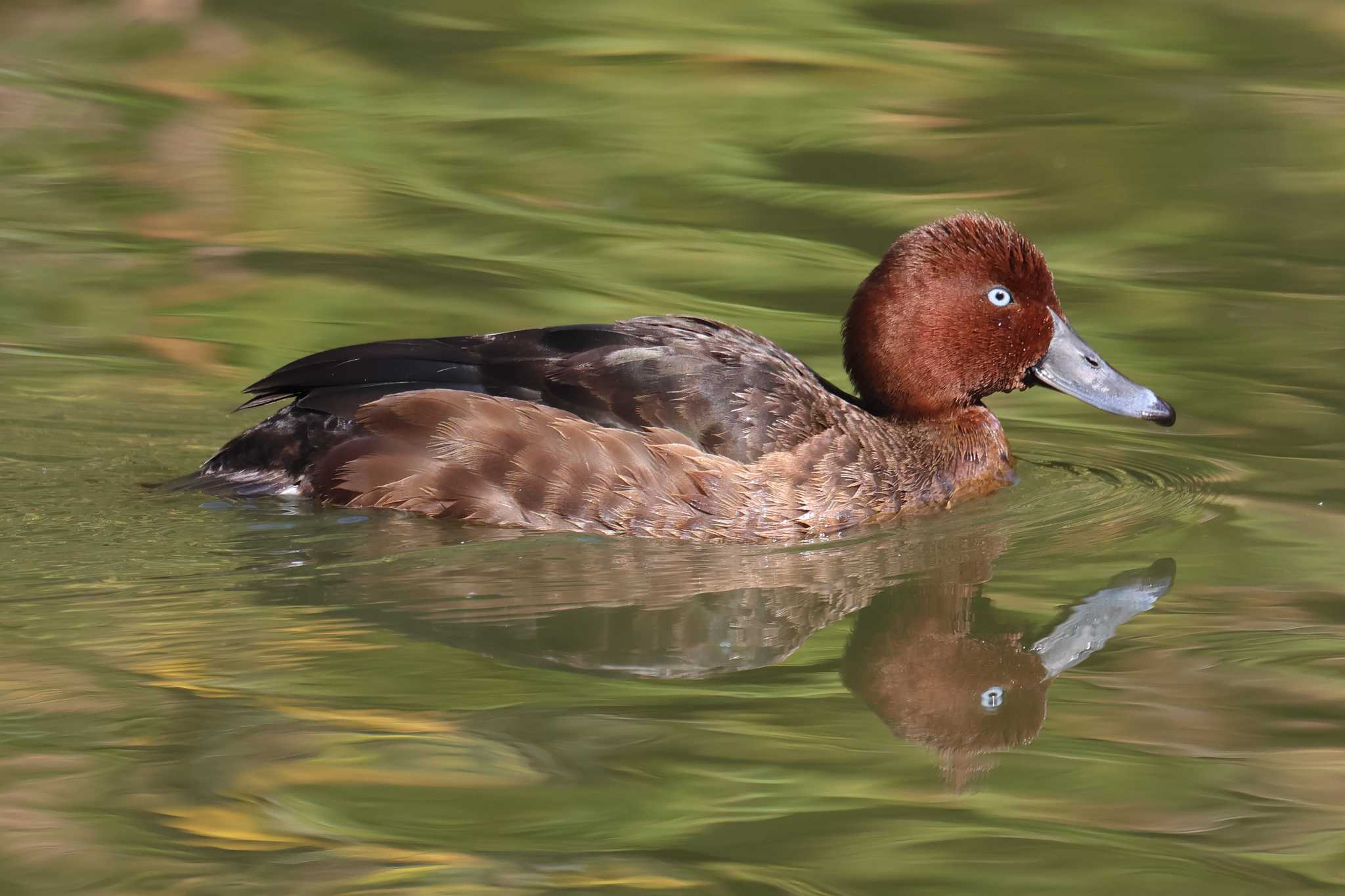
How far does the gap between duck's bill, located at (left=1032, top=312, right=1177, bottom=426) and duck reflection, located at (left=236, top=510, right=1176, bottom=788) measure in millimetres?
905

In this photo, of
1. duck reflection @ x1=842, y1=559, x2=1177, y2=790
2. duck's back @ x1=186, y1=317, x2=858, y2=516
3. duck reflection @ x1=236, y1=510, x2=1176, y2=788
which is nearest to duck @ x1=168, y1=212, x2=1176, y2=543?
duck's back @ x1=186, y1=317, x2=858, y2=516

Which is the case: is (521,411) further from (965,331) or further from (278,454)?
(965,331)

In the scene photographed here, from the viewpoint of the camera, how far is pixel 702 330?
729cm

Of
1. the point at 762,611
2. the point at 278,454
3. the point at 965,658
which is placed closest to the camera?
the point at 965,658

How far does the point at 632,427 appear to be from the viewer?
693 centimetres

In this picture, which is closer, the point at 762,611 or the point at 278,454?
the point at 762,611

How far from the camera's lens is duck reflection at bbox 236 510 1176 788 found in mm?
5488

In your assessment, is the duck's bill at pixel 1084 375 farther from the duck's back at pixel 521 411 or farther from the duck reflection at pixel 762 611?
the duck's back at pixel 521 411

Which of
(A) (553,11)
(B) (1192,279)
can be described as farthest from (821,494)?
→ (A) (553,11)

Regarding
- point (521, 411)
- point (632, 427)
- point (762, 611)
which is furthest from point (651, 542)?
point (762, 611)

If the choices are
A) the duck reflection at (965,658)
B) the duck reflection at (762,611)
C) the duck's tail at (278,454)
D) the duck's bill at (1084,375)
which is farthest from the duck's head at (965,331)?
the duck's tail at (278,454)

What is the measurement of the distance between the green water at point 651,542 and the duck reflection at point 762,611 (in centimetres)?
2

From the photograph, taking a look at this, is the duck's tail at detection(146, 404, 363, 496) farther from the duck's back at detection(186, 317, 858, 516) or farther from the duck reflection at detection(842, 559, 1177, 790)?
the duck reflection at detection(842, 559, 1177, 790)

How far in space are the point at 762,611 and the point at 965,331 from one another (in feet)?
6.10
